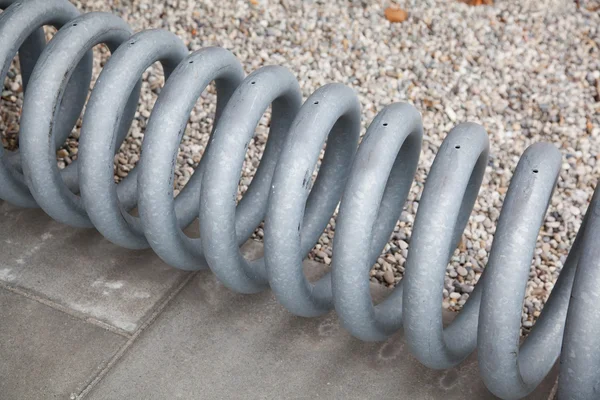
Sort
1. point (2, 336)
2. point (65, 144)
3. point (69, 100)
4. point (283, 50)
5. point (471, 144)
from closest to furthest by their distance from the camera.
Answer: point (471, 144) < point (2, 336) < point (69, 100) < point (65, 144) < point (283, 50)

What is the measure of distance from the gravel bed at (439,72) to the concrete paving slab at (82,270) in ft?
1.81

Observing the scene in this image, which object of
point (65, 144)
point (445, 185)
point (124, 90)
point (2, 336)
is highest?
point (124, 90)

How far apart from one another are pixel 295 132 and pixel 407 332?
0.76m

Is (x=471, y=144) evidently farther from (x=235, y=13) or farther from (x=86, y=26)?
(x=235, y=13)

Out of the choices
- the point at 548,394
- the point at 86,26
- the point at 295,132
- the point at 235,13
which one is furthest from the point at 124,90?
the point at 235,13

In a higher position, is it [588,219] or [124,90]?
[124,90]

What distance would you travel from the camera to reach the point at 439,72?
4.77 m

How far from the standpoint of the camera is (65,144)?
4.25 metres

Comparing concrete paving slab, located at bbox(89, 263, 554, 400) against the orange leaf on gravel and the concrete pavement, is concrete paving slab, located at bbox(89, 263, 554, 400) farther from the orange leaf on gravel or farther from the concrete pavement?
the orange leaf on gravel

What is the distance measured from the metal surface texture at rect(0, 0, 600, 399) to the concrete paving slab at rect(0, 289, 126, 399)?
376mm

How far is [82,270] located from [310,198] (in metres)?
1.00

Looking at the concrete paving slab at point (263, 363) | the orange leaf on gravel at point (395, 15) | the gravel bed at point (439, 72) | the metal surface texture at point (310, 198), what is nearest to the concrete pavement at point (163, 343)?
the concrete paving slab at point (263, 363)

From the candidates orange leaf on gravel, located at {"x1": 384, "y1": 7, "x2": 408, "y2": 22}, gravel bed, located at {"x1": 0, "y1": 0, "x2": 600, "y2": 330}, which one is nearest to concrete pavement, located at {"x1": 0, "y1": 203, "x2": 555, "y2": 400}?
gravel bed, located at {"x1": 0, "y1": 0, "x2": 600, "y2": 330}

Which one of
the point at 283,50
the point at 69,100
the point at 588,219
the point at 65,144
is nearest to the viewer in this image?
the point at 588,219
